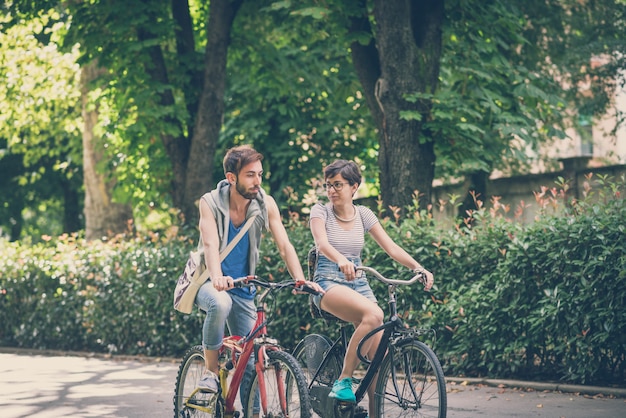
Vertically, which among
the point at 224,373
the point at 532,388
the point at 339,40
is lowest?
the point at 532,388

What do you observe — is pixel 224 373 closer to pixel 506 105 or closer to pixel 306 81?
pixel 506 105

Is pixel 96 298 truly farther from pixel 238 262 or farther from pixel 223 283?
pixel 223 283

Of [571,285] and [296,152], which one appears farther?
[296,152]

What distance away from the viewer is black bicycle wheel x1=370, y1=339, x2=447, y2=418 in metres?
5.89

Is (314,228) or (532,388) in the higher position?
(314,228)

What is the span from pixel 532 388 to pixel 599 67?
39.7 ft

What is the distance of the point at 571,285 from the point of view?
9375 millimetres

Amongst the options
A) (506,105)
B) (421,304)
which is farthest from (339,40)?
(421,304)

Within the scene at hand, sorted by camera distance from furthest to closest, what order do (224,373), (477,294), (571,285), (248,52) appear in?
(248,52) < (477,294) < (571,285) < (224,373)

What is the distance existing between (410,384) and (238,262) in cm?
137

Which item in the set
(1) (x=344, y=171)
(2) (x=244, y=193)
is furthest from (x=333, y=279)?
(2) (x=244, y=193)

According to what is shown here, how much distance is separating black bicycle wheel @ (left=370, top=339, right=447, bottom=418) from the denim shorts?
58cm

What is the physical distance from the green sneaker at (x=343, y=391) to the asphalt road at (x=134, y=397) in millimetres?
1949

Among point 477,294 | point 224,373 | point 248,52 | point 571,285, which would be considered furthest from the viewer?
point 248,52
